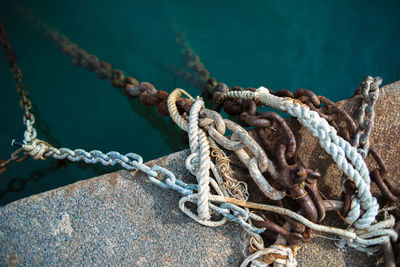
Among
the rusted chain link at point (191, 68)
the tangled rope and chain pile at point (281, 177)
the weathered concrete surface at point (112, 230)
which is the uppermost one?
the rusted chain link at point (191, 68)

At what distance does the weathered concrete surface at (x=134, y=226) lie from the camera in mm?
1101

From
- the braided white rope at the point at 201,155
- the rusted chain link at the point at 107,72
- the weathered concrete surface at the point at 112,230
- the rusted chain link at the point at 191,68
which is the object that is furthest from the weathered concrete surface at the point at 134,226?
the rusted chain link at the point at 191,68

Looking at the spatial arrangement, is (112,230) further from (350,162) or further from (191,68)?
(191,68)

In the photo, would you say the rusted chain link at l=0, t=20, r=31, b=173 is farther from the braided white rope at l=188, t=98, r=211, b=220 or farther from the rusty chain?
the braided white rope at l=188, t=98, r=211, b=220

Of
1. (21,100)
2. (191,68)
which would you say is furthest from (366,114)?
(21,100)

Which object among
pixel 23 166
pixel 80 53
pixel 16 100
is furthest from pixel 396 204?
pixel 16 100

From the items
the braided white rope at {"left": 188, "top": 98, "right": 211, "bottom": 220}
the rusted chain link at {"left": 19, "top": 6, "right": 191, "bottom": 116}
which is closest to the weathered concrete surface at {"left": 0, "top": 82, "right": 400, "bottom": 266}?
the braided white rope at {"left": 188, "top": 98, "right": 211, "bottom": 220}

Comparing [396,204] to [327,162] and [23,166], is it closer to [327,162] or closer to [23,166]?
[327,162]

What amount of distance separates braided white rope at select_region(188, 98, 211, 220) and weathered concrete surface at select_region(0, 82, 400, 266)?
111 millimetres

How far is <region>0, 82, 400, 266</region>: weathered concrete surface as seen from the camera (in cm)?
110

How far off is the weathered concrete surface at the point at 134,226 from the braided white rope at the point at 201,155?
0.11 meters

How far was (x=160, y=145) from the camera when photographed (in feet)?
7.14

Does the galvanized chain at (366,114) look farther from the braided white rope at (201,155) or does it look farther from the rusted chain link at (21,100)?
the rusted chain link at (21,100)

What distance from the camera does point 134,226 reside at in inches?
44.3
